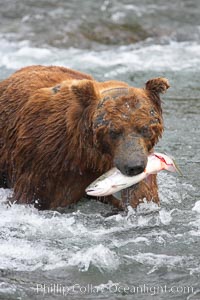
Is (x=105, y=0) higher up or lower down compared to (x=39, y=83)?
lower down

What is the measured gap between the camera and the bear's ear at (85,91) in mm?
6125

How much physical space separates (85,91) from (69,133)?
1.44 feet

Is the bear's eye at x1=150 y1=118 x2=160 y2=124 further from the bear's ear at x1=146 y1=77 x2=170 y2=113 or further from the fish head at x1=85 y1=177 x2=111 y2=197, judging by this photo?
the fish head at x1=85 y1=177 x2=111 y2=197

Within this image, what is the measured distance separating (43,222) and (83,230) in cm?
35

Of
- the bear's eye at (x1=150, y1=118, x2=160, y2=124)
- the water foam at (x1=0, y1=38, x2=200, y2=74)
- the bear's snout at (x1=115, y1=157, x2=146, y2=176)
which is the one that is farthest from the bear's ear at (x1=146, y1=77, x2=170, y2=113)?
the water foam at (x1=0, y1=38, x2=200, y2=74)

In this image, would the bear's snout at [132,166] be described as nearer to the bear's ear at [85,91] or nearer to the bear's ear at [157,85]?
the bear's ear at [85,91]

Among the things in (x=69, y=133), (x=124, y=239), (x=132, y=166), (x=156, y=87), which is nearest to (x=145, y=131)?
(x=132, y=166)

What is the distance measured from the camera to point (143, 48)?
14344 millimetres

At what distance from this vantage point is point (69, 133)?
6.42 meters

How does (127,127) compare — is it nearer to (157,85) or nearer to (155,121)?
(155,121)

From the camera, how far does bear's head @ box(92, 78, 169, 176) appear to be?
5.84 metres

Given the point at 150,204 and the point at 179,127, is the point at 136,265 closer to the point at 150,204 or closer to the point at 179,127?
the point at 150,204

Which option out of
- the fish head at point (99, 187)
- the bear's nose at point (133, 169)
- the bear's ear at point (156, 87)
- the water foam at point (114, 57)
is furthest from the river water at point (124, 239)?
the bear's ear at point (156, 87)

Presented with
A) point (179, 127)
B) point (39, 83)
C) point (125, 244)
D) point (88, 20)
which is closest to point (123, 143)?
point (125, 244)
